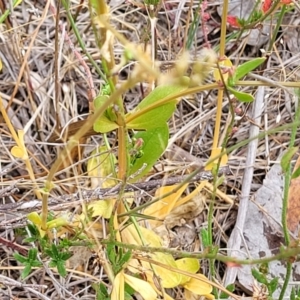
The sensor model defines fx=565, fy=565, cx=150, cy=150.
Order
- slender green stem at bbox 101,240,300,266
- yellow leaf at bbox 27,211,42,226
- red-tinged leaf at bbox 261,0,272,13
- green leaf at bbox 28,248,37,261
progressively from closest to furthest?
slender green stem at bbox 101,240,300,266 → yellow leaf at bbox 27,211,42,226 → green leaf at bbox 28,248,37,261 → red-tinged leaf at bbox 261,0,272,13

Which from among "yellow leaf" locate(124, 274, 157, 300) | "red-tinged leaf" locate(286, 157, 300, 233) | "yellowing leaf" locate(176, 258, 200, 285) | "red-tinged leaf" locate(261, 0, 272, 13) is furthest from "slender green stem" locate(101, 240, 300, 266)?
"red-tinged leaf" locate(261, 0, 272, 13)

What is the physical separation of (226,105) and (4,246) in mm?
666

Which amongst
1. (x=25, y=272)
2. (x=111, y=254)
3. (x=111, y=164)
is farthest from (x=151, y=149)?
(x=25, y=272)

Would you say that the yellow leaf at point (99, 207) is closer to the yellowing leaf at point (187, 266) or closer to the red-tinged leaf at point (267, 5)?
the yellowing leaf at point (187, 266)

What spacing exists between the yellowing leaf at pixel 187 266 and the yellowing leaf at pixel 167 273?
2 centimetres

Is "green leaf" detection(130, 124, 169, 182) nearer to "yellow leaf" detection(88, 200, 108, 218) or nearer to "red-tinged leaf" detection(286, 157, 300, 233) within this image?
"yellow leaf" detection(88, 200, 108, 218)

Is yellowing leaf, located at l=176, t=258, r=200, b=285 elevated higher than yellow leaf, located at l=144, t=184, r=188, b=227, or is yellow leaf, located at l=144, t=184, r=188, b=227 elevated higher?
yellow leaf, located at l=144, t=184, r=188, b=227

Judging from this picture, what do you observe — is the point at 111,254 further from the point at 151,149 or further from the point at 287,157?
the point at 287,157

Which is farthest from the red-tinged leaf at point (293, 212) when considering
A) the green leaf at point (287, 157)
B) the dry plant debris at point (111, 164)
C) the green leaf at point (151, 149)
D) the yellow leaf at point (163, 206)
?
the green leaf at point (287, 157)

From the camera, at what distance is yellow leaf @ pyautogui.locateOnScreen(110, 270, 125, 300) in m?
1.06

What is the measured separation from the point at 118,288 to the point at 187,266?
7.1 inches

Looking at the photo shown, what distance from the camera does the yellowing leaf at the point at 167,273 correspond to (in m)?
1.15

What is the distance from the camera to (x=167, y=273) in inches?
45.7

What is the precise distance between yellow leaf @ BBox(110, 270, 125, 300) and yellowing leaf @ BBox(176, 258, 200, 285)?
0.47ft
